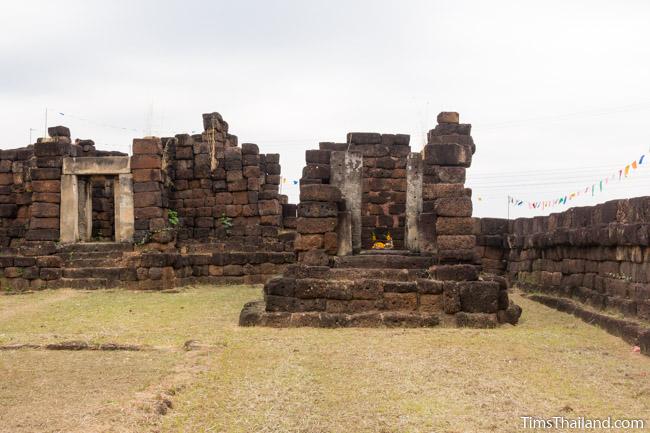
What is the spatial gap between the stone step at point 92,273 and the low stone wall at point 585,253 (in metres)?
10.8

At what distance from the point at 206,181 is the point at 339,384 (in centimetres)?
1555

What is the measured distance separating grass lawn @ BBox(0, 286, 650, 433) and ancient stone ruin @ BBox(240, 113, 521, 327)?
1.85 ft

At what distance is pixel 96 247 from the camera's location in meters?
19.8

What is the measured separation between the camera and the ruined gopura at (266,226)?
11383 mm

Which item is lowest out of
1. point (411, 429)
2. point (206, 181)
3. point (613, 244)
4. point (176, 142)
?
point (411, 429)

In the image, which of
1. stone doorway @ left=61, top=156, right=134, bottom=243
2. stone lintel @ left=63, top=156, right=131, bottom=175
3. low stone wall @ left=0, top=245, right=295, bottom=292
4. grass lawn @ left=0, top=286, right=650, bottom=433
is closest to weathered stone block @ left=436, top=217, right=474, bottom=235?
grass lawn @ left=0, top=286, right=650, bottom=433

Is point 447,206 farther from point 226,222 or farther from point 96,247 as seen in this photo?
point 96,247

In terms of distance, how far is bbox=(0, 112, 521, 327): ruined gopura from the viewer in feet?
37.3

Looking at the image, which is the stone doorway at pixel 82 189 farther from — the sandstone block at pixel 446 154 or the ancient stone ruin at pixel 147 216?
the sandstone block at pixel 446 154

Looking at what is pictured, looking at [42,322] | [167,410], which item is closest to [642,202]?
[167,410]

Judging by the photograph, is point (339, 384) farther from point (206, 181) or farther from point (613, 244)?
point (206, 181)

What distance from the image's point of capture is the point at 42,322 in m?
12.1

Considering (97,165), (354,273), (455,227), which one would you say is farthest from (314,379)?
(97,165)
